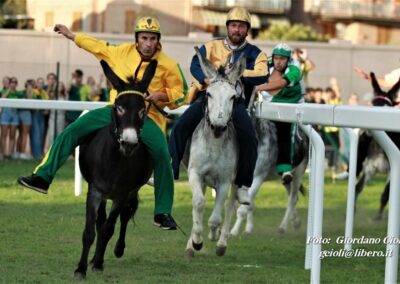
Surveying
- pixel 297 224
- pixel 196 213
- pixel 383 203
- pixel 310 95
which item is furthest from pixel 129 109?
pixel 310 95

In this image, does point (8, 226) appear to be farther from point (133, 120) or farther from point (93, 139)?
point (133, 120)

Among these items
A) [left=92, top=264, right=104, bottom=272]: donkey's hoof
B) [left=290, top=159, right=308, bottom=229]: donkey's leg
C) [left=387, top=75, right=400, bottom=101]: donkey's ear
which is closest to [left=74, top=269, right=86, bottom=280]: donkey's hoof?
[left=92, top=264, right=104, bottom=272]: donkey's hoof

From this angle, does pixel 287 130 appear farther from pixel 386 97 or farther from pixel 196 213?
pixel 196 213

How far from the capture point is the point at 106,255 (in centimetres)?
A: 1242

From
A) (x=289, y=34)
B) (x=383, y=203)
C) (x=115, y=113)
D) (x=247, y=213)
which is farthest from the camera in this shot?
(x=289, y=34)

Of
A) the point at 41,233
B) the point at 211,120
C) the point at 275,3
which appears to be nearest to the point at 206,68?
the point at 211,120

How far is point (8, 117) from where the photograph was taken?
26219mm

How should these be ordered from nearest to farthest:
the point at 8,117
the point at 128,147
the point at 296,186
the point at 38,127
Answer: the point at 128,147 < the point at 296,186 < the point at 8,117 < the point at 38,127

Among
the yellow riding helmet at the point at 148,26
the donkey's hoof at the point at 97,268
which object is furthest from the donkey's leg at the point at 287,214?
the yellow riding helmet at the point at 148,26

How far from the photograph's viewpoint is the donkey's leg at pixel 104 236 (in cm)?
1119

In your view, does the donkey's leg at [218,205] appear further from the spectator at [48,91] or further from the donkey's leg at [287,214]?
the spectator at [48,91]

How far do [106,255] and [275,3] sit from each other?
255 ft

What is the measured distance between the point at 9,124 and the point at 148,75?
15.9 meters

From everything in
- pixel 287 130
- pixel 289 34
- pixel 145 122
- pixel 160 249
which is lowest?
pixel 289 34
